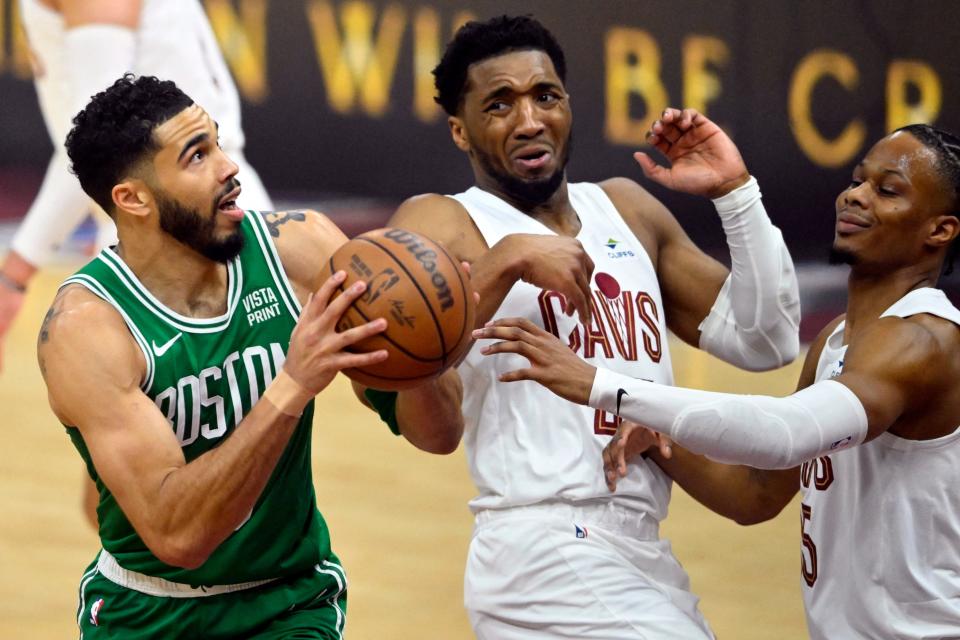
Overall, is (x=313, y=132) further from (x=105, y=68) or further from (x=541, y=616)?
(x=541, y=616)

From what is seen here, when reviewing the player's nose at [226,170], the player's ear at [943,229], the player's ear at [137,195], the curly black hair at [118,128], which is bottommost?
the player's ear at [943,229]

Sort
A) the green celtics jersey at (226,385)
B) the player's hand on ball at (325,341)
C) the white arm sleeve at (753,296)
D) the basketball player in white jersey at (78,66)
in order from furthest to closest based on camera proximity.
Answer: the basketball player in white jersey at (78,66) → the white arm sleeve at (753,296) → the green celtics jersey at (226,385) → the player's hand on ball at (325,341)

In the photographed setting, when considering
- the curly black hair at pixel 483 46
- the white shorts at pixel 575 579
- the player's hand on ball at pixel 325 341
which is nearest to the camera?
the player's hand on ball at pixel 325 341

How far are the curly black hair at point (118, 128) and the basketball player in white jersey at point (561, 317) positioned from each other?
732mm

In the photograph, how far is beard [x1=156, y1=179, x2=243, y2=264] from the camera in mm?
3156

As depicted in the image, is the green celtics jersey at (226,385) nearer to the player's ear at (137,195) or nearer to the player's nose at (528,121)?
the player's ear at (137,195)

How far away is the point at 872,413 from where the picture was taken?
302 cm

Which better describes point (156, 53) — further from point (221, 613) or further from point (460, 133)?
point (221, 613)

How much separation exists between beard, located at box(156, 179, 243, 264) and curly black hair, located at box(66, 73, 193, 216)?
0.13 metres

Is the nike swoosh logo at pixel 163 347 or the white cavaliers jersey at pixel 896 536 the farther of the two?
the white cavaliers jersey at pixel 896 536

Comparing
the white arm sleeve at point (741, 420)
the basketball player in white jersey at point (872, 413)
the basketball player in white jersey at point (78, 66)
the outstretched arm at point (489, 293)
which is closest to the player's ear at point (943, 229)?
the basketball player in white jersey at point (872, 413)

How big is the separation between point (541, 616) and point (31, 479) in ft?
8.06

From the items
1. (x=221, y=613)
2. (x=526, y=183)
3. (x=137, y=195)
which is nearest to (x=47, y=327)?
(x=137, y=195)

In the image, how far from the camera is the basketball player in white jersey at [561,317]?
3336mm
